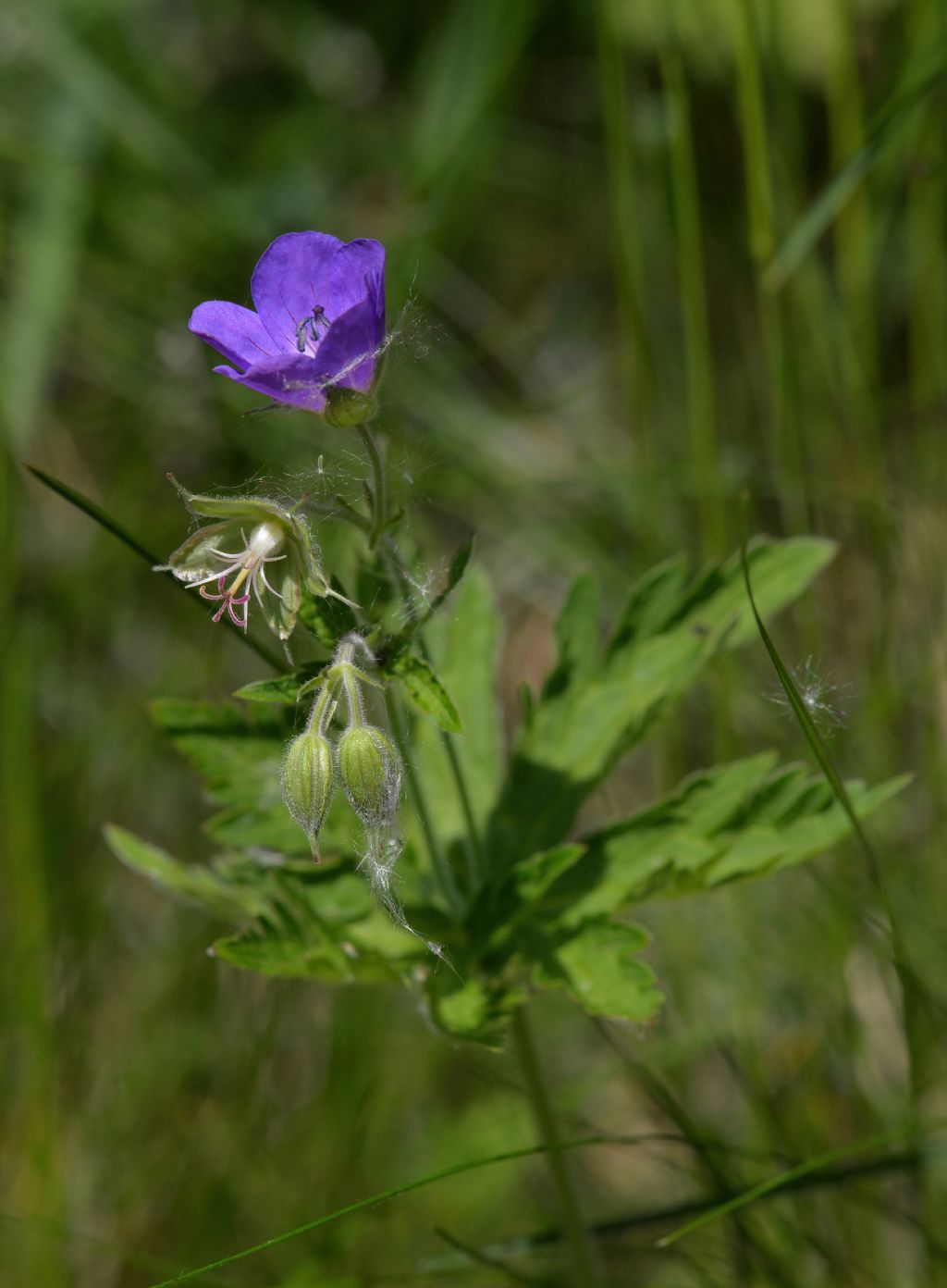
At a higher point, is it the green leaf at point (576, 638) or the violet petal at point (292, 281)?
the violet petal at point (292, 281)

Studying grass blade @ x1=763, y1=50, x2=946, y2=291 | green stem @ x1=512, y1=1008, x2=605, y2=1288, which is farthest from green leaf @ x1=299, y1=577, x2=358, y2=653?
grass blade @ x1=763, y1=50, x2=946, y2=291

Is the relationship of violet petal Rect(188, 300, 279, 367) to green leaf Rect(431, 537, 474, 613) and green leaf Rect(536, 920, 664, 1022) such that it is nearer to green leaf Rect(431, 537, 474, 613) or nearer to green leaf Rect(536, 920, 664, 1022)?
green leaf Rect(431, 537, 474, 613)

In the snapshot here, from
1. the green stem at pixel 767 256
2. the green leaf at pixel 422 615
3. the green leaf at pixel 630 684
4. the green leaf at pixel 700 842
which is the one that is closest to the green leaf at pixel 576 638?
the green leaf at pixel 630 684

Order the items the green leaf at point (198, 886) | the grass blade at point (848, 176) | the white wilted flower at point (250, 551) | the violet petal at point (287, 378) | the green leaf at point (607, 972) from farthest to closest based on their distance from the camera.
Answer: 1. the grass blade at point (848, 176)
2. the green leaf at point (198, 886)
3. the green leaf at point (607, 972)
4. the white wilted flower at point (250, 551)
5. the violet petal at point (287, 378)

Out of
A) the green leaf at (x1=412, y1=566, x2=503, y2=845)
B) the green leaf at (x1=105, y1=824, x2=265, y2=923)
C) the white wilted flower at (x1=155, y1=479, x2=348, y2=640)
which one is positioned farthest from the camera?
the green leaf at (x1=412, y1=566, x2=503, y2=845)

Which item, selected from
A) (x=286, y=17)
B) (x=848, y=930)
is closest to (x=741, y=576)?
(x=848, y=930)

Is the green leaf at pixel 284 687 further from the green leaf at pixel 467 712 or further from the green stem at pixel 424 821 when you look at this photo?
the green leaf at pixel 467 712
